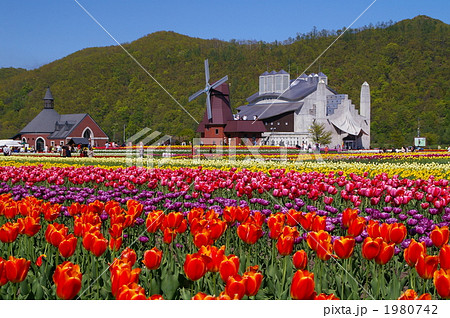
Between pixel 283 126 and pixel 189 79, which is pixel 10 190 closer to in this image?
pixel 283 126

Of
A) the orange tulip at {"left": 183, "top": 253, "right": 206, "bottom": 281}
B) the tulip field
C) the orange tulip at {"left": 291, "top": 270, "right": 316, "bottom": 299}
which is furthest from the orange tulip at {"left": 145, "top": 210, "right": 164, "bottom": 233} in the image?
the orange tulip at {"left": 291, "top": 270, "right": 316, "bottom": 299}

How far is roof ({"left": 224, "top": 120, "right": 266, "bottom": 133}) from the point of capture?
61938 millimetres

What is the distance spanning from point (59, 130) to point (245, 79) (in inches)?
3523

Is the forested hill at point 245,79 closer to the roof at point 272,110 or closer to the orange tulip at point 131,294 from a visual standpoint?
the roof at point 272,110

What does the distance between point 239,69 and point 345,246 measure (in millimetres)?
175002

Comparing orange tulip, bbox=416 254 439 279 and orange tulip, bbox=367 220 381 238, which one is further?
orange tulip, bbox=367 220 381 238

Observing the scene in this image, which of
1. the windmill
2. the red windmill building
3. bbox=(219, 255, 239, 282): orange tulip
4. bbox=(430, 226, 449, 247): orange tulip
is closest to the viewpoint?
bbox=(219, 255, 239, 282): orange tulip

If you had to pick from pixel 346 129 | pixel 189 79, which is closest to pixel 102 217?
pixel 346 129

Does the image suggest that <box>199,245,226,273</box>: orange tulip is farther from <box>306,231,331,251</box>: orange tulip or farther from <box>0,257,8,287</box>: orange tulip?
<box>0,257,8,287</box>: orange tulip

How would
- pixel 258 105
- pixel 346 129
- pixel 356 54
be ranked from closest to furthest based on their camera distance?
pixel 346 129 → pixel 258 105 → pixel 356 54

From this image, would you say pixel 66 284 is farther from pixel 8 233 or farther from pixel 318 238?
pixel 318 238

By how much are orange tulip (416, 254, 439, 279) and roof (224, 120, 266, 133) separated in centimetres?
5859

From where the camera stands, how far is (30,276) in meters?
4.17
